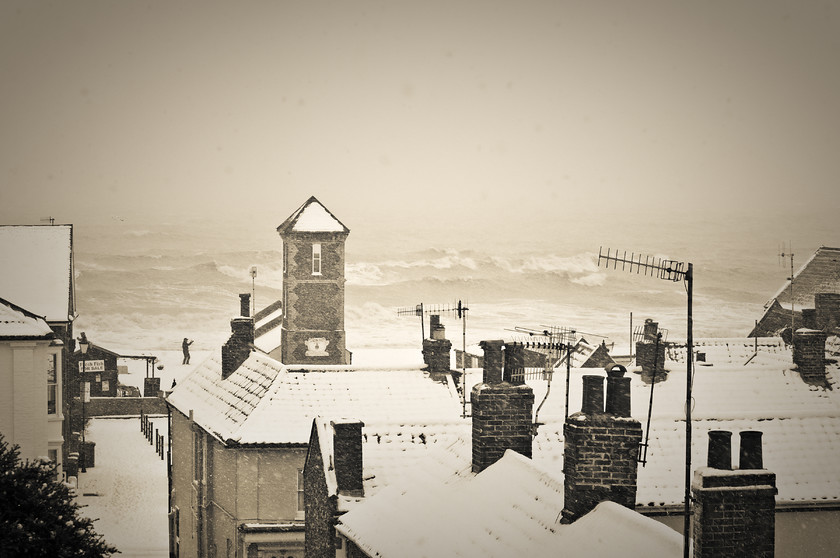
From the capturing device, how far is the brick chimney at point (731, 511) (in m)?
9.09

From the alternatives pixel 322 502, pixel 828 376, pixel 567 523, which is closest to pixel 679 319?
pixel 828 376

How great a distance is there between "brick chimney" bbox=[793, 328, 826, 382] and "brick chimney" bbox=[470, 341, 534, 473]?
8.90 meters

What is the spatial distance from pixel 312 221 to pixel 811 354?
18.7 metres

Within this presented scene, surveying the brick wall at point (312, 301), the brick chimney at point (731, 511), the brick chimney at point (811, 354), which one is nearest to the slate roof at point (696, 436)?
the brick chimney at point (811, 354)

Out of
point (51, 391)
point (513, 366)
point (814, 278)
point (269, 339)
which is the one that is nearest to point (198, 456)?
point (51, 391)

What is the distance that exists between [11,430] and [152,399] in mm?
15864

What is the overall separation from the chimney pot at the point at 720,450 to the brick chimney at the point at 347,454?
18.6ft

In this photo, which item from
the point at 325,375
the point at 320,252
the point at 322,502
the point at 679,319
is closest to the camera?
the point at 322,502

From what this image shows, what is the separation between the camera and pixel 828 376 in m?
20.2

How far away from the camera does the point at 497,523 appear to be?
36.6 ft

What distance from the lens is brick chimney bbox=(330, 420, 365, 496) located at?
13.9m

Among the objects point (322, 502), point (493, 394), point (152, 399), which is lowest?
point (152, 399)

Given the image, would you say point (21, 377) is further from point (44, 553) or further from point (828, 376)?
point (828, 376)

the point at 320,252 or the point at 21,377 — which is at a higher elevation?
the point at 320,252
